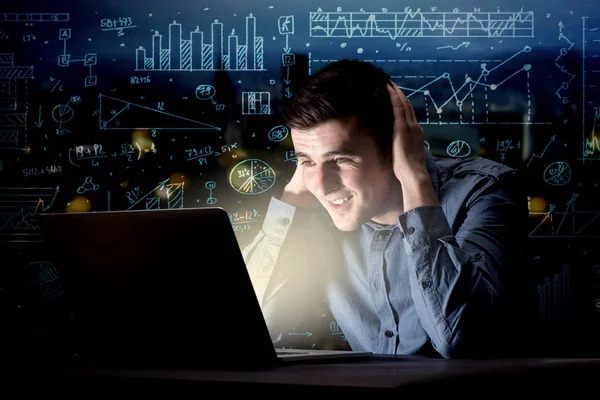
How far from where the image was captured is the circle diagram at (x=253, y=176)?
3.20 meters

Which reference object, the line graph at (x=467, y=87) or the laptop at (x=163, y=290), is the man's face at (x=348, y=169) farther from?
the laptop at (x=163, y=290)

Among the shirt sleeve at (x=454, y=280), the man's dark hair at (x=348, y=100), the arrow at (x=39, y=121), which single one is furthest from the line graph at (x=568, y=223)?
the arrow at (x=39, y=121)

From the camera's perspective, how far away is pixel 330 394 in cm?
91

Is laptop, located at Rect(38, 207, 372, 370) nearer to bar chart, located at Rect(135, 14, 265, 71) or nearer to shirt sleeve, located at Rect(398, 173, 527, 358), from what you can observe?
shirt sleeve, located at Rect(398, 173, 527, 358)

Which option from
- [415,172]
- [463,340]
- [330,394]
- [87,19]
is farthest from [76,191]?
[330,394]

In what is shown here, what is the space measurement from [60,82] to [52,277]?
2.82 feet

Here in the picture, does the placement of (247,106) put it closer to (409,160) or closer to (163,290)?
(409,160)

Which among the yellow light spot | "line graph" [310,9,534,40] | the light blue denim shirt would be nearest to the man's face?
the light blue denim shirt

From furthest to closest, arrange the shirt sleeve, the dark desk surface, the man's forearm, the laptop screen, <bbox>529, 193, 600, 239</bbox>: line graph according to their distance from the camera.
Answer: <bbox>529, 193, 600, 239</bbox>: line graph < the man's forearm < the shirt sleeve < the laptop screen < the dark desk surface

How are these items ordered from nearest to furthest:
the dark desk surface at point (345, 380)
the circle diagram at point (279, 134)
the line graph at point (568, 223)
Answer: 1. the dark desk surface at point (345, 380)
2. the line graph at point (568, 223)
3. the circle diagram at point (279, 134)

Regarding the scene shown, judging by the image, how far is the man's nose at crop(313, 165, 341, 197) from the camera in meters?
2.86

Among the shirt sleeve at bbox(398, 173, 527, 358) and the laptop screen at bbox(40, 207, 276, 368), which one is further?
the shirt sleeve at bbox(398, 173, 527, 358)

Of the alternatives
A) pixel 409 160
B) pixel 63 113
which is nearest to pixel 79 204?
pixel 63 113

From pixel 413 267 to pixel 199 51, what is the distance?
4.98 ft
